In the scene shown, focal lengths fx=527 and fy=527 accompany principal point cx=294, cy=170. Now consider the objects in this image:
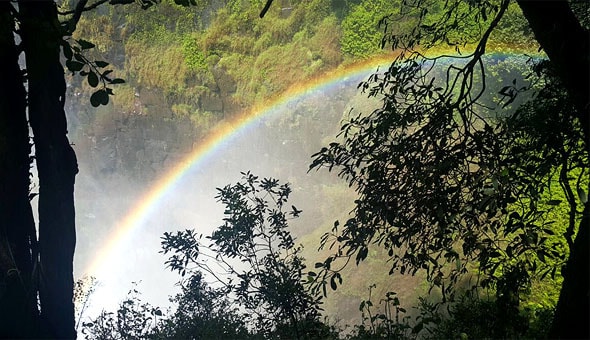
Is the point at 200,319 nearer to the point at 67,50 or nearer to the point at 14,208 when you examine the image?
the point at 14,208

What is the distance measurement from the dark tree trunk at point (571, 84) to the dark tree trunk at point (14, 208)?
4.11ft

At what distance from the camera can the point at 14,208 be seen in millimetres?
1139

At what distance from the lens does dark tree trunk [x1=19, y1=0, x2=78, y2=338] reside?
1192 mm

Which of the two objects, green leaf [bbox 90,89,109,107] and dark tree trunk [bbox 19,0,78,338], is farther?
dark tree trunk [bbox 19,0,78,338]

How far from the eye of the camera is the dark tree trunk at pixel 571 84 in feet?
4.21

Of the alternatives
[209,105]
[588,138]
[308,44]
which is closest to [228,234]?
[588,138]

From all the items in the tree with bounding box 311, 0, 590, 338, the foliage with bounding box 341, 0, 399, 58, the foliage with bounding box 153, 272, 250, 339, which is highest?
the foliage with bounding box 341, 0, 399, 58

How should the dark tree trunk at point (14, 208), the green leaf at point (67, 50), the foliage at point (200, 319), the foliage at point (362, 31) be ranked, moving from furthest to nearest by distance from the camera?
the foliage at point (362, 31) < the foliage at point (200, 319) < the dark tree trunk at point (14, 208) < the green leaf at point (67, 50)

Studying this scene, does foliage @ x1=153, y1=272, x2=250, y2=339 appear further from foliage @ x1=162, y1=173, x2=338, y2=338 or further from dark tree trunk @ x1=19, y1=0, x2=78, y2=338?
dark tree trunk @ x1=19, y1=0, x2=78, y2=338

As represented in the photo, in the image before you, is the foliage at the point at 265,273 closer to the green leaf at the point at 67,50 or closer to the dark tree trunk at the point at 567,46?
the dark tree trunk at the point at 567,46

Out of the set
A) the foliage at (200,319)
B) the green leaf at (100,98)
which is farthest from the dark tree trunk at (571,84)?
the foliage at (200,319)

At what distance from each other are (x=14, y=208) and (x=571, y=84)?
1.39 m

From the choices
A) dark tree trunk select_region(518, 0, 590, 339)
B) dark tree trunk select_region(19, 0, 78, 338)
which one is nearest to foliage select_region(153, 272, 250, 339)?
dark tree trunk select_region(19, 0, 78, 338)

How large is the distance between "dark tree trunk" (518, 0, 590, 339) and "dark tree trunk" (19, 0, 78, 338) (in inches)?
47.2
